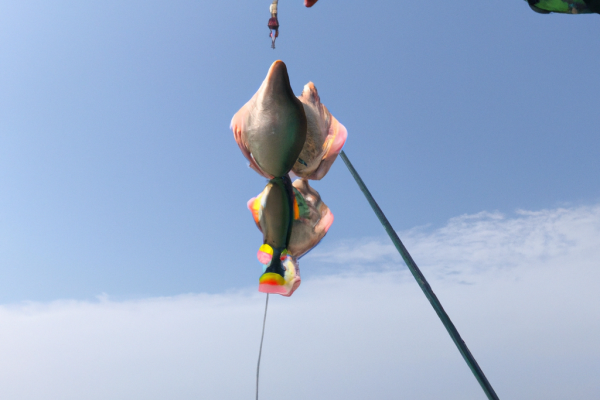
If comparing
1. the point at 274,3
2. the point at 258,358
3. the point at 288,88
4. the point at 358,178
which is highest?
the point at 274,3

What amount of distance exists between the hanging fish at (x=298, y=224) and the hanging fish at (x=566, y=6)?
150 cm

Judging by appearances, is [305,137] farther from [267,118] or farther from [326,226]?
[326,226]

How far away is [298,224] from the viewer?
2771 mm

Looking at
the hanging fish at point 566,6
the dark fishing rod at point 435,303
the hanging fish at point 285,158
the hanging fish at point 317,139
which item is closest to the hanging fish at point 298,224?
the hanging fish at point 285,158

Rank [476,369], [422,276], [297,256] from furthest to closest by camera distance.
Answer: [297,256] < [422,276] < [476,369]

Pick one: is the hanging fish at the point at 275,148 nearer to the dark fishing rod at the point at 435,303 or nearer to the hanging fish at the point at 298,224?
the hanging fish at the point at 298,224

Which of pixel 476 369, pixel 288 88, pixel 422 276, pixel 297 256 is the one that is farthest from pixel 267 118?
pixel 476 369

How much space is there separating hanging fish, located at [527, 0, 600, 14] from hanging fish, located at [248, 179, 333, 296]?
1502 millimetres

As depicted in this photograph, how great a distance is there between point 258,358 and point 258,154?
1047 mm

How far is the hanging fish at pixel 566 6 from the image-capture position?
1295 mm

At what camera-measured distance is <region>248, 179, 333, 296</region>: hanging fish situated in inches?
100.0

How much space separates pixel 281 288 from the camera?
248 centimetres

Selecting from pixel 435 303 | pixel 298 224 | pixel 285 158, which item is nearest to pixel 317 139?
pixel 285 158

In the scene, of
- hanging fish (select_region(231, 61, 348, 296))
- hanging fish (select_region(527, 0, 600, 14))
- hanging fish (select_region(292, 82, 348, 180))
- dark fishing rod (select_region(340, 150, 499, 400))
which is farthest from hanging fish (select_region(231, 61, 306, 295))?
hanging fish (select_region(527, 0, 600, 14))
